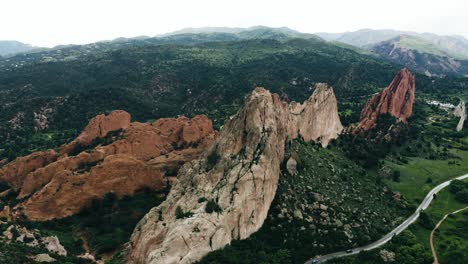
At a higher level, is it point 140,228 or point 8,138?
point 140,228

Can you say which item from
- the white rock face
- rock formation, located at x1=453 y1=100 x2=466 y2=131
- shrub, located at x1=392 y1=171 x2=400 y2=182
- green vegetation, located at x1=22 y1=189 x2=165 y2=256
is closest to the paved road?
shrub, located at x1=392 y1=171 x2=400 y2=182

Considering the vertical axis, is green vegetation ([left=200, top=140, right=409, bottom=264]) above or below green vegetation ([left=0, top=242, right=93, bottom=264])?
below

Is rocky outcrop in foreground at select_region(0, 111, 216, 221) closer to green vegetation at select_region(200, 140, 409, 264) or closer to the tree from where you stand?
green vegetation at select_region(200, 140, 409, 264)

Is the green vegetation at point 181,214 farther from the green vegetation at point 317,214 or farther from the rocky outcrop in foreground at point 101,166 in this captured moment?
the rocky outcrop in foreground at point 101,166

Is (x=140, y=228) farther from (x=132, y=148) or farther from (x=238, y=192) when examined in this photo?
(x=132, y=148)

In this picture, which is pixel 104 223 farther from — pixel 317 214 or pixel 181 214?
pixel 317 214

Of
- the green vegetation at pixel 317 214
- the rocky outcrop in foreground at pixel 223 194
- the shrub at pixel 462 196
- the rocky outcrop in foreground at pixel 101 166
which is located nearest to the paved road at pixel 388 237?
the green vegetation at pixel 317 214

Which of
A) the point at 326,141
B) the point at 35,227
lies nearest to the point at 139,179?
the point at 35,227
